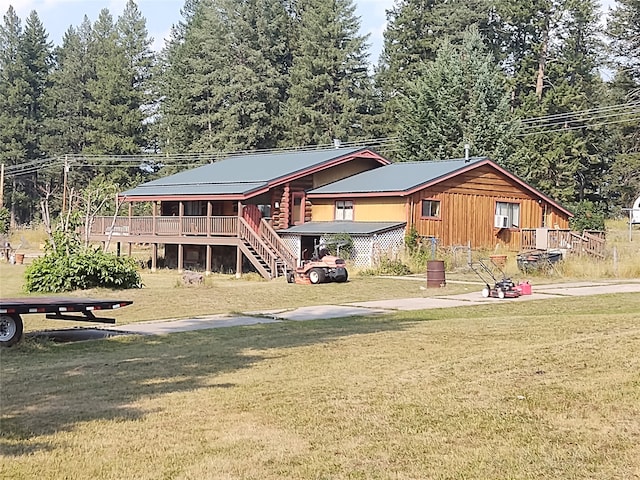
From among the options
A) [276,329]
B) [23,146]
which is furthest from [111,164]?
[276,329]

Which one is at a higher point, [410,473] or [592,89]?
[592,89]

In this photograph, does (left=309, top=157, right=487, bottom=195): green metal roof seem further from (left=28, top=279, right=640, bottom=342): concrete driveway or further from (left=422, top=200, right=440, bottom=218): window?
(left=28, top=279, right=640, bottom=342): concrete driveway

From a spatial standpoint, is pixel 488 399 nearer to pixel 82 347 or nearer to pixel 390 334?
pixel 390 334

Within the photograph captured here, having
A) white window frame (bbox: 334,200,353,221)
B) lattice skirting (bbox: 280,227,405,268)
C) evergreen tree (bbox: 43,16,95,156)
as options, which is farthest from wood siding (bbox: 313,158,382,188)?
evergreen tree (bbox: 43,16,95,156)

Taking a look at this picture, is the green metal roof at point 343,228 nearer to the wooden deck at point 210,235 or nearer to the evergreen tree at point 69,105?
the wooden deck at point 210,235

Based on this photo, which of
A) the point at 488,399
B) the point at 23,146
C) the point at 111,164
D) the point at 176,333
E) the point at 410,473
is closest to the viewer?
the point at 410,473

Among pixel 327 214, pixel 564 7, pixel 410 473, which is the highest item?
pixel 564 7

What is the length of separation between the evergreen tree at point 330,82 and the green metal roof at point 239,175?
21.3 metres

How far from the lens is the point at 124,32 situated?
79.3 m

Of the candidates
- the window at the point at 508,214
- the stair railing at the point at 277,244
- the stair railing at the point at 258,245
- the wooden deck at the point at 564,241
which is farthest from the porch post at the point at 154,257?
the wooden deck at the point at 564,241

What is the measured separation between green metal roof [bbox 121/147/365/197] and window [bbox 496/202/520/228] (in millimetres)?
6675

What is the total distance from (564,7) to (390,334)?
49674 mm

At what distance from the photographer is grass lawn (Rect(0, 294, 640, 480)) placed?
6320 mm

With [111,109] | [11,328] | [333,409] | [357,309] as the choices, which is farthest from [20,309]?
[111,109]
